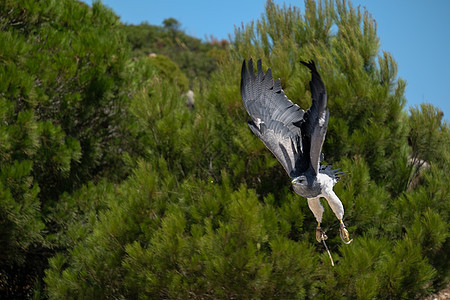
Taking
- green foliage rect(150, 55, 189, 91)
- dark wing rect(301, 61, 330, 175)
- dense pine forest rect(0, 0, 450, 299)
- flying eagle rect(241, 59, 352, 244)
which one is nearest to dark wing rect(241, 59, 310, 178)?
flying eagle rect(241, 59, 352, 244)

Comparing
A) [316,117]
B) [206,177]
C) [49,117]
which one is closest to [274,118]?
[316,117]

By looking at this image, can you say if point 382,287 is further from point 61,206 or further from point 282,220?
point 61,206

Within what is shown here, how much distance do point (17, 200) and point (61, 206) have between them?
584mm

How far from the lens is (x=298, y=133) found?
2498mm

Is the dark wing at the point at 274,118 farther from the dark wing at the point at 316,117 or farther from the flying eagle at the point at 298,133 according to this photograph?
the dark wing at the point at 316,117

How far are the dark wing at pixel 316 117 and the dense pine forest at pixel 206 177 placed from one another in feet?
8.45

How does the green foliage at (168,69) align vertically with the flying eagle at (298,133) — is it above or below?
above

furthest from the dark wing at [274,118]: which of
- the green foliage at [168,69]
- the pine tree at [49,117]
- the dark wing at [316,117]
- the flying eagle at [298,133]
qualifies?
the green foliage at [168,69]

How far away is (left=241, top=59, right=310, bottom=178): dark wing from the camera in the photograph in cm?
234

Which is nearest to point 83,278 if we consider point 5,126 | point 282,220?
point 5,126

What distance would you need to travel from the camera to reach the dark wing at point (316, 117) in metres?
1.98

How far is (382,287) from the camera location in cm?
503

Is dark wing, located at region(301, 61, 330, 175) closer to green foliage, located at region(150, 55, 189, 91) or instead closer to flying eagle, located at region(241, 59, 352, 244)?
flying eagle, located at region(241, 59, 352, 244)

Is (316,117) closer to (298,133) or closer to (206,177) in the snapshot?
(298,133)
